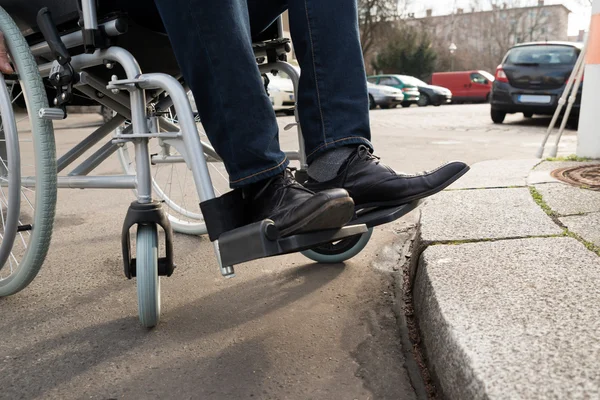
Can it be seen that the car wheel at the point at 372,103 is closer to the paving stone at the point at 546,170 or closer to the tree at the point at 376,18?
the tree at the point at 376,18

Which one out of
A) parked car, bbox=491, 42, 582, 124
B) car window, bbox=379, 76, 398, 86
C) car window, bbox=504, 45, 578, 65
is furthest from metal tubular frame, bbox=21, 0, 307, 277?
car window, bbox=379, 76, 398, 86

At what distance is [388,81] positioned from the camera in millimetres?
23922

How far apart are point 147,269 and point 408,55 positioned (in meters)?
42.9

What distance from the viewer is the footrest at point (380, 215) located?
171 centimetres

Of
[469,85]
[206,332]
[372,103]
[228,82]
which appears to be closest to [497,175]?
[206,332]

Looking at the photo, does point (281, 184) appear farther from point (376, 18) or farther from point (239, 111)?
point (376, 18)

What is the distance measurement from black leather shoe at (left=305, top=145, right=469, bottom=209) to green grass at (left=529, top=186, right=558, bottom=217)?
790 mm

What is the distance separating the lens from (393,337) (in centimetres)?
174

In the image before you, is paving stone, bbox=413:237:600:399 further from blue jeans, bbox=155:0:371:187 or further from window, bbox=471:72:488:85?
window, bbox=471:72:488:85

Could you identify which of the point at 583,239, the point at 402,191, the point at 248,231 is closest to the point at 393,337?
the point at 402,191

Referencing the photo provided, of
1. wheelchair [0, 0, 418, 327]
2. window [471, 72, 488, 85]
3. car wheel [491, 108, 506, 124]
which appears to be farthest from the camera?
window [471, 72, 488, 85]

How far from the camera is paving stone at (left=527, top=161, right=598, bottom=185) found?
3103 mm

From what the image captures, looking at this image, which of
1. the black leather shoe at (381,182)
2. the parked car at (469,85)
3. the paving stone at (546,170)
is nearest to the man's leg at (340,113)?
the black leather shoe at (381,182)

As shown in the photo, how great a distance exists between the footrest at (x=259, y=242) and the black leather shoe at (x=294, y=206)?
0.03 metres
